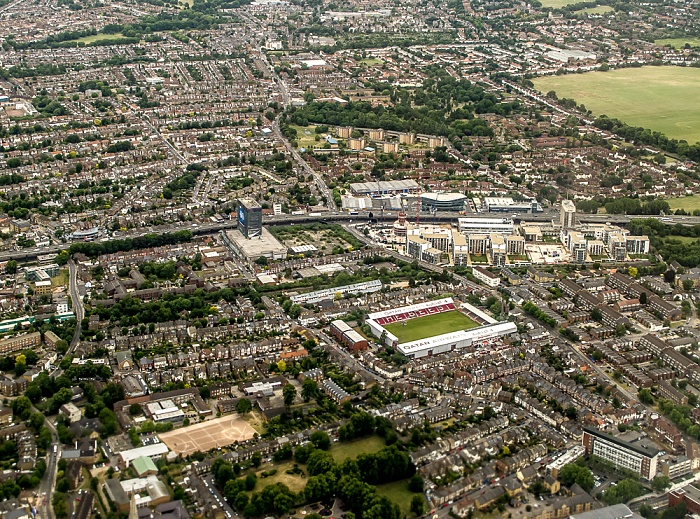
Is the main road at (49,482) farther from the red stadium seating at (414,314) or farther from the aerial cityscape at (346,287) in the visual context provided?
the red stadium seating at (414,314)

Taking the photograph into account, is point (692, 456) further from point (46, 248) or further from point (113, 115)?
point (113, 115)

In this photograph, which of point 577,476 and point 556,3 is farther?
point 556,3

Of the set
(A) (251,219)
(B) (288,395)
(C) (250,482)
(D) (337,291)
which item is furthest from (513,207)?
(C) (250,482)

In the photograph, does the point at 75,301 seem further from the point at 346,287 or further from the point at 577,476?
the point at 577,476

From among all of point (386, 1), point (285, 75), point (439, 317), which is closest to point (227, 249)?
point (439, 317)

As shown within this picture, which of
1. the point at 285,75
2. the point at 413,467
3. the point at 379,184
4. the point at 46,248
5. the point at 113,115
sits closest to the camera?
the point at 413,467

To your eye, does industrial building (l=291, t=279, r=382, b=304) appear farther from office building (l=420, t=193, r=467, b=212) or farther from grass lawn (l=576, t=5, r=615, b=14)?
grass lawn (l=576, t=5, r=615, b=14)
